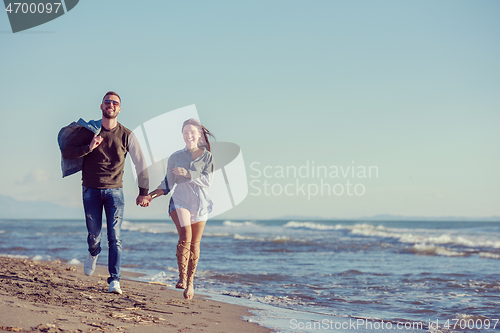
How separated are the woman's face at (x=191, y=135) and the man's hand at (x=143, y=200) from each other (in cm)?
71

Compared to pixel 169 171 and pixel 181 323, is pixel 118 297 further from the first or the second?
pixel 169 171

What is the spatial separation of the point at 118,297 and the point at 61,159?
5.08ft

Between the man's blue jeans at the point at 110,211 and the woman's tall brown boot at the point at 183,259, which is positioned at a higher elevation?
the man's blue jeans at the point at 110,211

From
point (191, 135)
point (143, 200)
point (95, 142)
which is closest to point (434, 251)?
point (191, 135)

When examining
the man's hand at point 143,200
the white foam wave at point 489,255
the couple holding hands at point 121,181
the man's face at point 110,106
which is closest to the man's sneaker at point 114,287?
the couple holding hands at point 121,181

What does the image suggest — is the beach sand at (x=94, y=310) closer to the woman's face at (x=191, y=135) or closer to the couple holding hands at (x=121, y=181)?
the couple holding hands at (x=121, y=181)

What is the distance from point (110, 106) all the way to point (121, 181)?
2.63ft

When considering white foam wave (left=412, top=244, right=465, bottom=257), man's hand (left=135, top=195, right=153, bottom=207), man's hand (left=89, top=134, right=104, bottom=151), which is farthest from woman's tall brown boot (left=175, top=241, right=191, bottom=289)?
white foam wave (left=412, top=244, right=465, bottom=257)

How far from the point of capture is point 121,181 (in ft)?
14.3

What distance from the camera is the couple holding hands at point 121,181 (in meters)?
4.19

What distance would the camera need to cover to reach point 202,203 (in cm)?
439

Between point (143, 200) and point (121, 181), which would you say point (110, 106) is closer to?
point (121, 181)

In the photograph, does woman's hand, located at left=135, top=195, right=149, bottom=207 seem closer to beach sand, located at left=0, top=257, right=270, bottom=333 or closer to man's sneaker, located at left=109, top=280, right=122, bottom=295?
man's sneaker, located at left=109, top=280, right=122, bottom=295

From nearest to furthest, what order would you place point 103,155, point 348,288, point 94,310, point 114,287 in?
point 94,310
point 103,155
point 114,287
point 348,288
